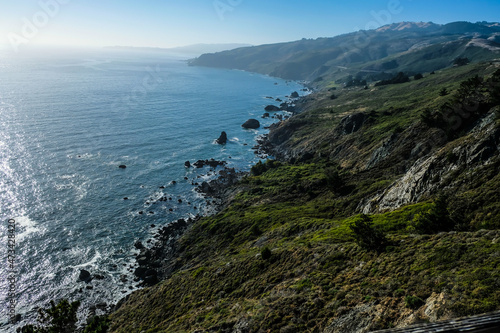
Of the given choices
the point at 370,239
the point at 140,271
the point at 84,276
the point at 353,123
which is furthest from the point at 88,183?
the point at 353,123

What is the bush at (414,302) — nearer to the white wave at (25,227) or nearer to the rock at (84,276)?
the rock at (84,276)

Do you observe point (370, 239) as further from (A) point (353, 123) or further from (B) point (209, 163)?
(B) point (209, 163)

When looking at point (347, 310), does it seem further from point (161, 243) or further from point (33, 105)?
point (33, 105)

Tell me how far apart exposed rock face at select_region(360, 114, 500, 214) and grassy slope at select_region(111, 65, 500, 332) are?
3294mm

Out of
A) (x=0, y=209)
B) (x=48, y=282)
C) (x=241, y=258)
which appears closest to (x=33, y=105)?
(x=0, y=209)

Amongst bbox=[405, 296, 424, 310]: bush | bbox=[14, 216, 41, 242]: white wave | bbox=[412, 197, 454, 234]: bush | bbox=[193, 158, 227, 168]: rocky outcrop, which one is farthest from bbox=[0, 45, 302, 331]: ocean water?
bbox=[412, 197, 454, 234]: bush

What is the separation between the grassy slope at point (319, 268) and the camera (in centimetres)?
2000

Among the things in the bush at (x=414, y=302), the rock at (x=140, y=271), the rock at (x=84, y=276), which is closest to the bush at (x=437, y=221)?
the bush at (x=414, y=302)

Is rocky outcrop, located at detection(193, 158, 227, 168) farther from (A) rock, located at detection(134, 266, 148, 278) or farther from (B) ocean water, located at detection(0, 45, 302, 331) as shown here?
(A) rock, located at detection(134, 266, 148, 278)

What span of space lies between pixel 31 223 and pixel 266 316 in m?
72.8

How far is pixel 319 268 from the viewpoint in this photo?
31.4 m

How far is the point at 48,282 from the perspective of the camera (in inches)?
2175

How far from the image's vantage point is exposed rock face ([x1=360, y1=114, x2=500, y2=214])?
122ft

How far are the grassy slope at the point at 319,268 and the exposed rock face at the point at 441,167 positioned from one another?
3.29m
